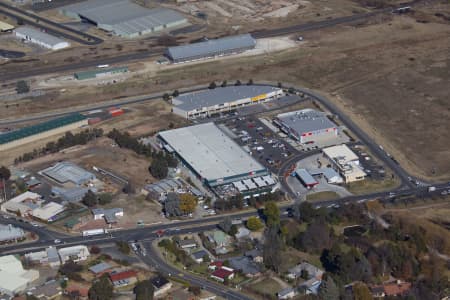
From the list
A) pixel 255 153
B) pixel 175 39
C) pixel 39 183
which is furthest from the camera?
pixel 175 39

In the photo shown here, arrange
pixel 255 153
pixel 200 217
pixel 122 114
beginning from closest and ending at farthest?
pixel 200 217, pixel 255 153, pixel 122 114

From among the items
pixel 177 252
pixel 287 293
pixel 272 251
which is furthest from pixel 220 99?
pixel 287 293

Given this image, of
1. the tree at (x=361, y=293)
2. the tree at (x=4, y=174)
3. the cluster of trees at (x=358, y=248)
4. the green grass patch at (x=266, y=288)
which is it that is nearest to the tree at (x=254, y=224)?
the cluster of trees at (x=358, y=248)

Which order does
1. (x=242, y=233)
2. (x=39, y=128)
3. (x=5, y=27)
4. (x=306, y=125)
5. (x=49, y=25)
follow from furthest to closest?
(x=49, y=25), (x=5, y=27), (x=39, y=128), (x=306, y=125), (x=242, y=233)

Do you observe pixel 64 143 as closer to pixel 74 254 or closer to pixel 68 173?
pixel 68 173

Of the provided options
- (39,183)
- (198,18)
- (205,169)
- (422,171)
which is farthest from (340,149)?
(198,18)

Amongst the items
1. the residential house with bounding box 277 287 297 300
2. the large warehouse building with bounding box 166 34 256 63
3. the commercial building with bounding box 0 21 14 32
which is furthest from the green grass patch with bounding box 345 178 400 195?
the commercial building with bounding box 0 21 14 32

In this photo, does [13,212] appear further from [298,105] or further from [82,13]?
[82,13]

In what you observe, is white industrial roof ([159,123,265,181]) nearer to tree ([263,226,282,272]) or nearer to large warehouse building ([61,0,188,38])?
tree ([263,226,282,272])
